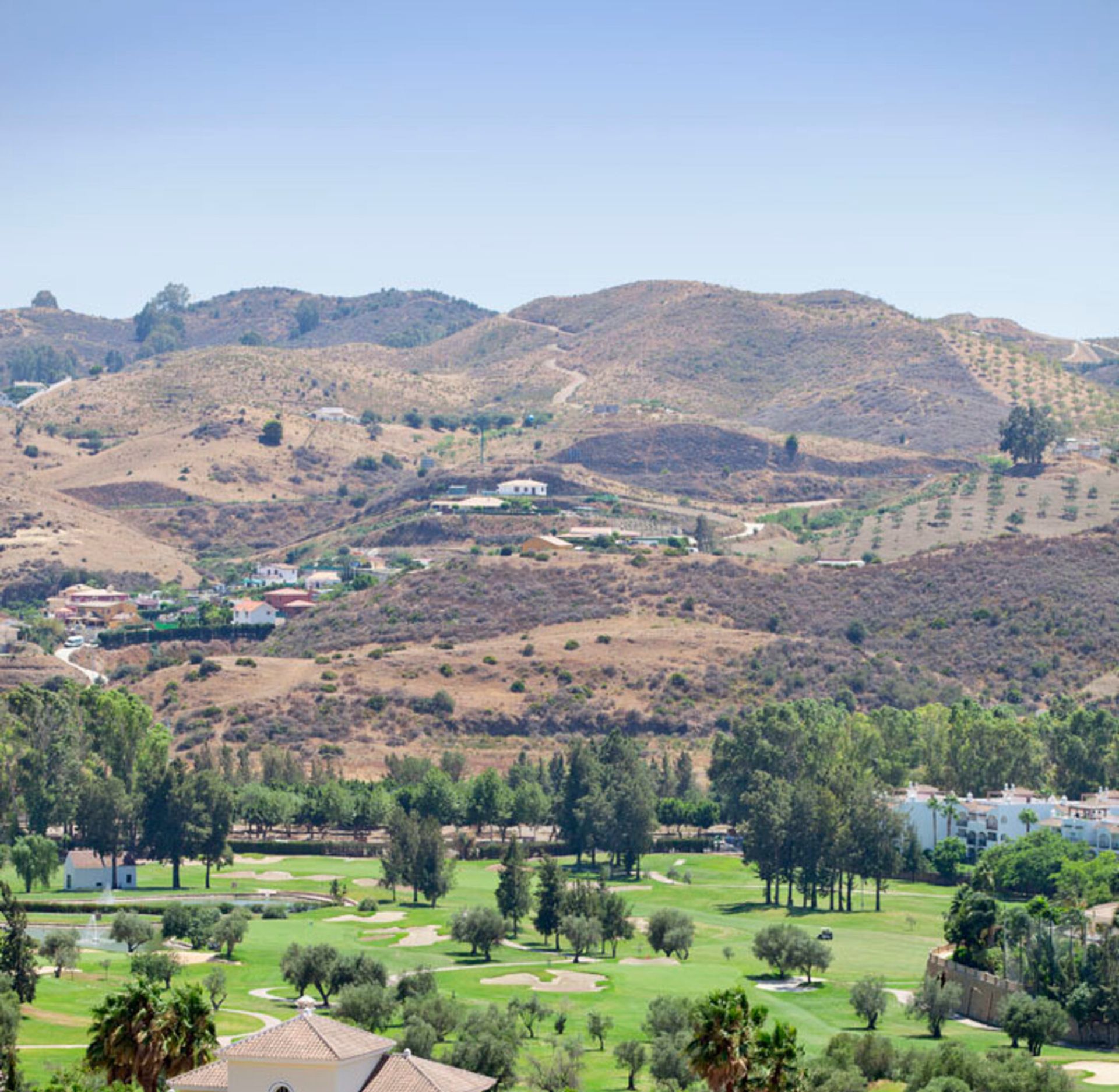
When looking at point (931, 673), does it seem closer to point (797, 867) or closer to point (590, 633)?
point (590, 633)

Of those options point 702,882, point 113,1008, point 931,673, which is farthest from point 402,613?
point 113,1008

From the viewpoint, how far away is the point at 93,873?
117m

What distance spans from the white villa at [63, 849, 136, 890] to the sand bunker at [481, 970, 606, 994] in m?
33.0

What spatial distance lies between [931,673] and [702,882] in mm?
65278

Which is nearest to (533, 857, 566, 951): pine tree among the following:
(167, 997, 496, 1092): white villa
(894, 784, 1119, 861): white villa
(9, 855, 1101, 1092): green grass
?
(9, 855, 1101, 1092): green grass

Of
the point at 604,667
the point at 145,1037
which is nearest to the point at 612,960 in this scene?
the point at 145,1037

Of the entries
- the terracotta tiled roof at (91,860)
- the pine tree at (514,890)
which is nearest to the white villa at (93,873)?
the terracotta tiled roof at (91,860)

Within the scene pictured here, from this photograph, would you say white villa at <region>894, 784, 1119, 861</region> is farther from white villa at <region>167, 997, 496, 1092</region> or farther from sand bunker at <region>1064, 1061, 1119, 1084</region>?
white villa at <region>167, 997, 496, 1092</region>

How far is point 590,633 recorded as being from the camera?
629 feet

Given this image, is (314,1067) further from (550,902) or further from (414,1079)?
(550,902)

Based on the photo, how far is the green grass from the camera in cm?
7888

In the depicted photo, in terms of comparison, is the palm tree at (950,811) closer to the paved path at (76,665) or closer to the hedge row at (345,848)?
the hedge row at (345,848)

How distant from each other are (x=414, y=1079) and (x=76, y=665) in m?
141

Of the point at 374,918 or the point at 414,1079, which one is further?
the point at 374,918
